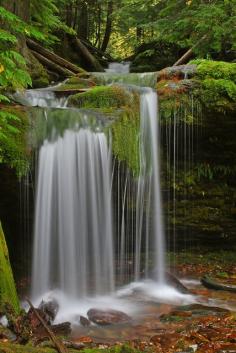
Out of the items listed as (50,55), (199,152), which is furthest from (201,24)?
(50,55)

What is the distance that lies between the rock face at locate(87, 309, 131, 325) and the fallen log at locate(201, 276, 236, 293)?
2.25m

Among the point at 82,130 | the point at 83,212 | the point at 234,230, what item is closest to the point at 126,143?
the point at 82,130

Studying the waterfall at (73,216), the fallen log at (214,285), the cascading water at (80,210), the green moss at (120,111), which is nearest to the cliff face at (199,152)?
the cascading water at (80,210)

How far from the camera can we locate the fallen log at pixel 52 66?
478 inches

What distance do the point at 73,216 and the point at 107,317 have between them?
196cm

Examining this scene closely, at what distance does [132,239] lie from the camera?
343 inches

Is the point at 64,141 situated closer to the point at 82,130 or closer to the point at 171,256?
the point at 82,130

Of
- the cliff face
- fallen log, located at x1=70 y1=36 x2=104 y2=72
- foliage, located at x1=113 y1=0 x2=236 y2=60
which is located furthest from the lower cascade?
fallen log, located at x1=70 y1=36 x2=104 y2=72

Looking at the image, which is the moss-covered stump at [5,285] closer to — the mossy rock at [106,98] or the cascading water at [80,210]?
the cascading water at [80,210]

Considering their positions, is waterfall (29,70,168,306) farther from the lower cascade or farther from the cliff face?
the cliff face

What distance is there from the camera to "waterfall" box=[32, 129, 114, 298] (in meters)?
7.29

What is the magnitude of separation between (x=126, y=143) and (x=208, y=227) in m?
3.12

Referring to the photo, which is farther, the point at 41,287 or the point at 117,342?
the point at 41,287

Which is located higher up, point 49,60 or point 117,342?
point 49,60
